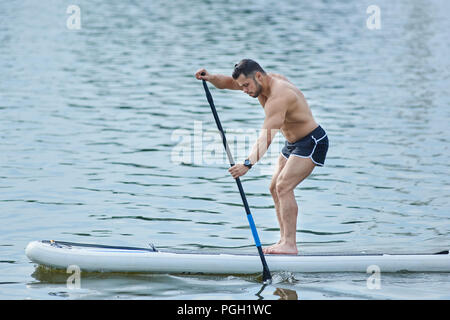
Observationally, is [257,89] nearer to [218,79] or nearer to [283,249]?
[218,79]

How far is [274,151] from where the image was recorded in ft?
63.3

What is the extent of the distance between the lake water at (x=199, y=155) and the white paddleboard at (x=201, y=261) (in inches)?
5.5

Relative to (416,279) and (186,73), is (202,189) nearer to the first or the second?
(416,279)

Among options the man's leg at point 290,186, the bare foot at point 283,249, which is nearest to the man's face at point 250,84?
the man's leg at point 290,186

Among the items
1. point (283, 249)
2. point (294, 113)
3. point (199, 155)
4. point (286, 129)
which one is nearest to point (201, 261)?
point (283, 249)

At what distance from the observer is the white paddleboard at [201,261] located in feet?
35.0

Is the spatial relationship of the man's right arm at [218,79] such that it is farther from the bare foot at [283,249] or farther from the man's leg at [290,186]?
the bare foot at [283,249]

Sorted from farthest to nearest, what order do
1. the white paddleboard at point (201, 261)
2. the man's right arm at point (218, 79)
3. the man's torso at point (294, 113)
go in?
1. the man's right arm at point (218, 79)
2. the white paddleboard at point (201, 261)
3. the man's torso at point (294, 113)

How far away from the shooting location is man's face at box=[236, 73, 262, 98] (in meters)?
10.3

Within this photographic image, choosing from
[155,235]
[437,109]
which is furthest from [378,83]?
[155,235]

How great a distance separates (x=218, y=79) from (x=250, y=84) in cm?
80

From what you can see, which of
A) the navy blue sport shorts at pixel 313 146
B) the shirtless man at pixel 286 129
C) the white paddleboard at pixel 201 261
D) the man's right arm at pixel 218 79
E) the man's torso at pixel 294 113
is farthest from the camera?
the man's right arm at pixel 218 79

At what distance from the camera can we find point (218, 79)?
11047mm

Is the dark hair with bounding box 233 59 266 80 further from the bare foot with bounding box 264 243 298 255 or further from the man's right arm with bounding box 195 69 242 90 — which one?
the bare foot with bounding box 264 243 298 255
